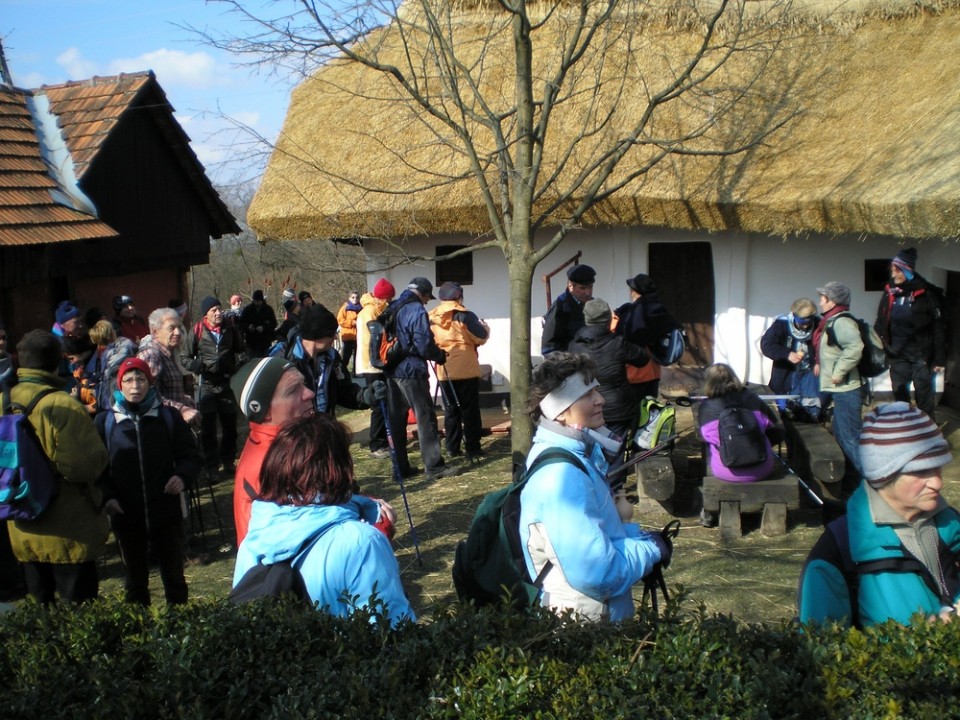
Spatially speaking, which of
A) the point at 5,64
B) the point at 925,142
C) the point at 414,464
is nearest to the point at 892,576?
the point at 414,464

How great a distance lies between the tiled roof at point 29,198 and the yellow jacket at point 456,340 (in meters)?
4.21

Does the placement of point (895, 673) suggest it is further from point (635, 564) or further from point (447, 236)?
point (447, 236)

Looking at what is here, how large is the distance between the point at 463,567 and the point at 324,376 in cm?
367

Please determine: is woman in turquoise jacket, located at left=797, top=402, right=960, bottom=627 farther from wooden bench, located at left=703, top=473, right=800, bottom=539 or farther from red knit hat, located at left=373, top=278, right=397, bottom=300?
red knit hat, located at left=373, top=278, right=397, bottom=300

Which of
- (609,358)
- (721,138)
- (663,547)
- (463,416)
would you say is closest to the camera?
(663,547)

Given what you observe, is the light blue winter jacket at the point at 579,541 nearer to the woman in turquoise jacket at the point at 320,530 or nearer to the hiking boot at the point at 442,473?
the woman in turquoise jacket at the point at 320,530

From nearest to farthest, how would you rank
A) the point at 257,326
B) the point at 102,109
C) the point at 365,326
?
the point at 365,326
the point at 102,109
the point at 257,326

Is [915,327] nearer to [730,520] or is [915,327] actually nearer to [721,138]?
[730,520]

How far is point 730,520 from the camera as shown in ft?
22.0

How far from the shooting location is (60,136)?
12.2 metres

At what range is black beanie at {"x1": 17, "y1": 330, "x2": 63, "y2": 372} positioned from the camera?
4.79 meters

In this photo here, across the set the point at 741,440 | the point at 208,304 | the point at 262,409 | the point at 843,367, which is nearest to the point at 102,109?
the point at 208,304

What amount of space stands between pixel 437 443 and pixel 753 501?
3089 mm

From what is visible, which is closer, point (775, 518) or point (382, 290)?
point (775, 518)
